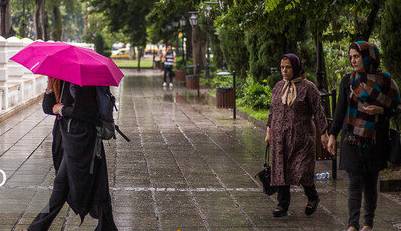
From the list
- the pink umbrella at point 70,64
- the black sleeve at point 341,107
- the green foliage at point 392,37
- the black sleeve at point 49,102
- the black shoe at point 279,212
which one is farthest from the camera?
the green foliage at point 392,37

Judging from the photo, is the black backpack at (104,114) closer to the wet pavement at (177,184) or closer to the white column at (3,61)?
the wet pavement at (177,184)

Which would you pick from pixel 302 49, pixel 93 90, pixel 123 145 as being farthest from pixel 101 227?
pixel 302 49

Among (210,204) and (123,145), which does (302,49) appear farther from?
(210,204)

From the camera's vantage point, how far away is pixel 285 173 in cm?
769

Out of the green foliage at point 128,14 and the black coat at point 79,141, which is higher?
the green foliage at point 128,14

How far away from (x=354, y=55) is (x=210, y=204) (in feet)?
8.40

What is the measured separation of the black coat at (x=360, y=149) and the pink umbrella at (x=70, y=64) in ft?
6.32

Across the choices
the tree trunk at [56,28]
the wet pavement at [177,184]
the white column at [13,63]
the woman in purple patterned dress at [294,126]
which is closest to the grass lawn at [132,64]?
the tree trunk at [56,28]

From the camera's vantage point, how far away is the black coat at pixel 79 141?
6.44 m

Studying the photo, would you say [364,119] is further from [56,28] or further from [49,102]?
[56,28]

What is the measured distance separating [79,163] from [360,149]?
2364mm

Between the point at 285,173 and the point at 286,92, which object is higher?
the point at 286,92

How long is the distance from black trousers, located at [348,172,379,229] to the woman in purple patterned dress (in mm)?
868

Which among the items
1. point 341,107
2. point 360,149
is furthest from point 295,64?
point 360,149
